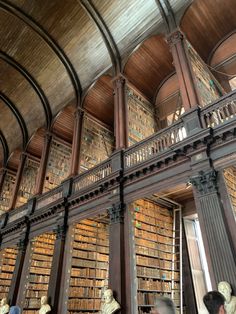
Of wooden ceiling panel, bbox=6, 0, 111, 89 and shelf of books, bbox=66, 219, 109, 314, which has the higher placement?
wooden ceiling panel, bbox=6, 0, 111, 89

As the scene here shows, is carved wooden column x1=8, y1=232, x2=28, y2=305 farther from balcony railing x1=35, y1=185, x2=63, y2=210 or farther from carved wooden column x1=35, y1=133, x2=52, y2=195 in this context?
carved wooden column x1=35, y1=133, x2=52, y2=195

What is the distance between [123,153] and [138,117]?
190 cm

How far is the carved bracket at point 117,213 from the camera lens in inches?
213

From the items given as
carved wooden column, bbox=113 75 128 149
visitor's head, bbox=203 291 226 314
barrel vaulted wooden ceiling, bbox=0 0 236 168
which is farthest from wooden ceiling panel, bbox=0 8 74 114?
visitor's head, bbox=203 291 226 314

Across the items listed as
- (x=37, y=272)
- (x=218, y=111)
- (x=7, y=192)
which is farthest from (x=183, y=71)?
(x=7, y=192)

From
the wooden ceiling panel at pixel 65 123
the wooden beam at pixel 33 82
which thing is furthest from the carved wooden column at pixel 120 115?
the wooden beam at pixel 33 82

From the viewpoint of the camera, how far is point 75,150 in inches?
309

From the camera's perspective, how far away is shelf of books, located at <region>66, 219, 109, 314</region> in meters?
5.94

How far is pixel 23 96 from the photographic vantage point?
10234mm

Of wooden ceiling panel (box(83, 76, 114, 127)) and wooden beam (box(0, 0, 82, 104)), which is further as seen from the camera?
wooden ceiling panel (box(83, 76, 114, 127))

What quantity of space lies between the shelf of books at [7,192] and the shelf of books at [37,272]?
13.6 ft

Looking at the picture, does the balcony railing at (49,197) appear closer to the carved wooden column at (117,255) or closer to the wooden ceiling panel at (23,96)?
the carved wooden column at (117,255)

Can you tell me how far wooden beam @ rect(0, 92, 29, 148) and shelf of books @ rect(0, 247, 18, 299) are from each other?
14.0 ft

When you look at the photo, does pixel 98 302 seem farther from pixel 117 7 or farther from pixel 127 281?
pixel 117 7
